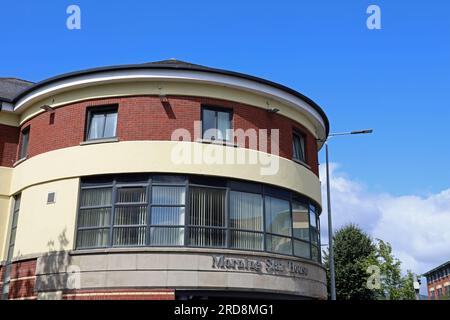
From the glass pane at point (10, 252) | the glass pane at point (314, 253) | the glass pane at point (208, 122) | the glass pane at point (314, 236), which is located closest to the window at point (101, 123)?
the glass pane at point (208, 122)

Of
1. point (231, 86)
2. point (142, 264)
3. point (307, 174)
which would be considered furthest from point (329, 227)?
point (142, 264)

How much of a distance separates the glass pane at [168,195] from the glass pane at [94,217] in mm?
1563

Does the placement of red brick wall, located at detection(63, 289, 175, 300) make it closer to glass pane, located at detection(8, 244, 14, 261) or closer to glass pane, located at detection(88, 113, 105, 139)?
glass pane, located at detection(8, 244, 14, 261)

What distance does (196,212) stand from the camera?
53.3 ft

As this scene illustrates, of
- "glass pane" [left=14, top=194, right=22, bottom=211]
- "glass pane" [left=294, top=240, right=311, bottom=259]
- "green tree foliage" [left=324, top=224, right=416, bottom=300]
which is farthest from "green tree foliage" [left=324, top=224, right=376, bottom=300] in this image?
"glass pane" [left=14, top=194, right=22, bottom=211]

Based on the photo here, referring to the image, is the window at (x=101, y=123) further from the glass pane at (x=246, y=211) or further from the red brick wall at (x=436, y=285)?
the red brick wall at (x=436, y=285)

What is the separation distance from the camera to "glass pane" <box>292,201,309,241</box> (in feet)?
60.1

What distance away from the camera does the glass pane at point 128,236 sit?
51.7ft

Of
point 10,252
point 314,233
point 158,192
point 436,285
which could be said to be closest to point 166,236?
point 158,192

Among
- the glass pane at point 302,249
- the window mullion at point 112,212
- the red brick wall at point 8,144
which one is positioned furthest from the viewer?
the red brick wall at point 8,144

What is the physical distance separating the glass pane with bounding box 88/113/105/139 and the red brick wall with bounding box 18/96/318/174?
30 centimetres

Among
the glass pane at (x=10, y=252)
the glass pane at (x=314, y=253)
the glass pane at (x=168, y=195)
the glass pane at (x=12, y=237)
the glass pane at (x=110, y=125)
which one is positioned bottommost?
the glass pane at (x=10, y=252)

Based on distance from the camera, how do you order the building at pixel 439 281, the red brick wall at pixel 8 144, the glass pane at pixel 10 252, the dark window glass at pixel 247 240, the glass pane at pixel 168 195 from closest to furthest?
the glass pane at pixel 168 195 < the dark window glass at pixel 247 240 < the glass pane at pixel 10 252 < the red brick wall at pixel 8 144 < the building at pixel 439 281

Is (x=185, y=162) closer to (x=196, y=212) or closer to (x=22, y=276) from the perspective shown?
(x=196, y=212)
